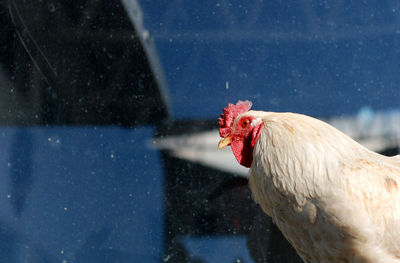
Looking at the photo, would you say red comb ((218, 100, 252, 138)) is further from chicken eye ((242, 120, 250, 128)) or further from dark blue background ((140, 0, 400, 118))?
dark blue background ((140, 0, 400, 118))

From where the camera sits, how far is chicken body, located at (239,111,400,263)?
114 cm

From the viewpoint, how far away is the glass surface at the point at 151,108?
65.2 inches

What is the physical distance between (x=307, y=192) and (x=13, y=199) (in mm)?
1190

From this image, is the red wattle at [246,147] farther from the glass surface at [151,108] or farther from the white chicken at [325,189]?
the glass surface at [151,108]

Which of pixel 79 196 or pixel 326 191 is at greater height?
pixel 326 191

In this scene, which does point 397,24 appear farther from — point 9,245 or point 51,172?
point 9,245

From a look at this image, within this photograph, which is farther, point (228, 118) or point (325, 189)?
point (228, 118)

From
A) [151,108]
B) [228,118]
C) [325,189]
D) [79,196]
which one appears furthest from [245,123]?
[79,196]

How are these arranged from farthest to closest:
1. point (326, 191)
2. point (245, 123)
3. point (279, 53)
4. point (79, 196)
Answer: point (279, 53) < point (79, 196) < point (245, 123) < point (326, 191)

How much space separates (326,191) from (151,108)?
0.87m

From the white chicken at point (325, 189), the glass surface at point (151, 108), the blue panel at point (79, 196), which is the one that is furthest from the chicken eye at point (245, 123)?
the blue panel at point (79, 196)

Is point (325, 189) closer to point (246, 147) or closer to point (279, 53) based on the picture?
point (246, 147)

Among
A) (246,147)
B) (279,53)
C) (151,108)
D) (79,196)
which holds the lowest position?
(79,196)

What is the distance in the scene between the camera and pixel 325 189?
1.16 metres
